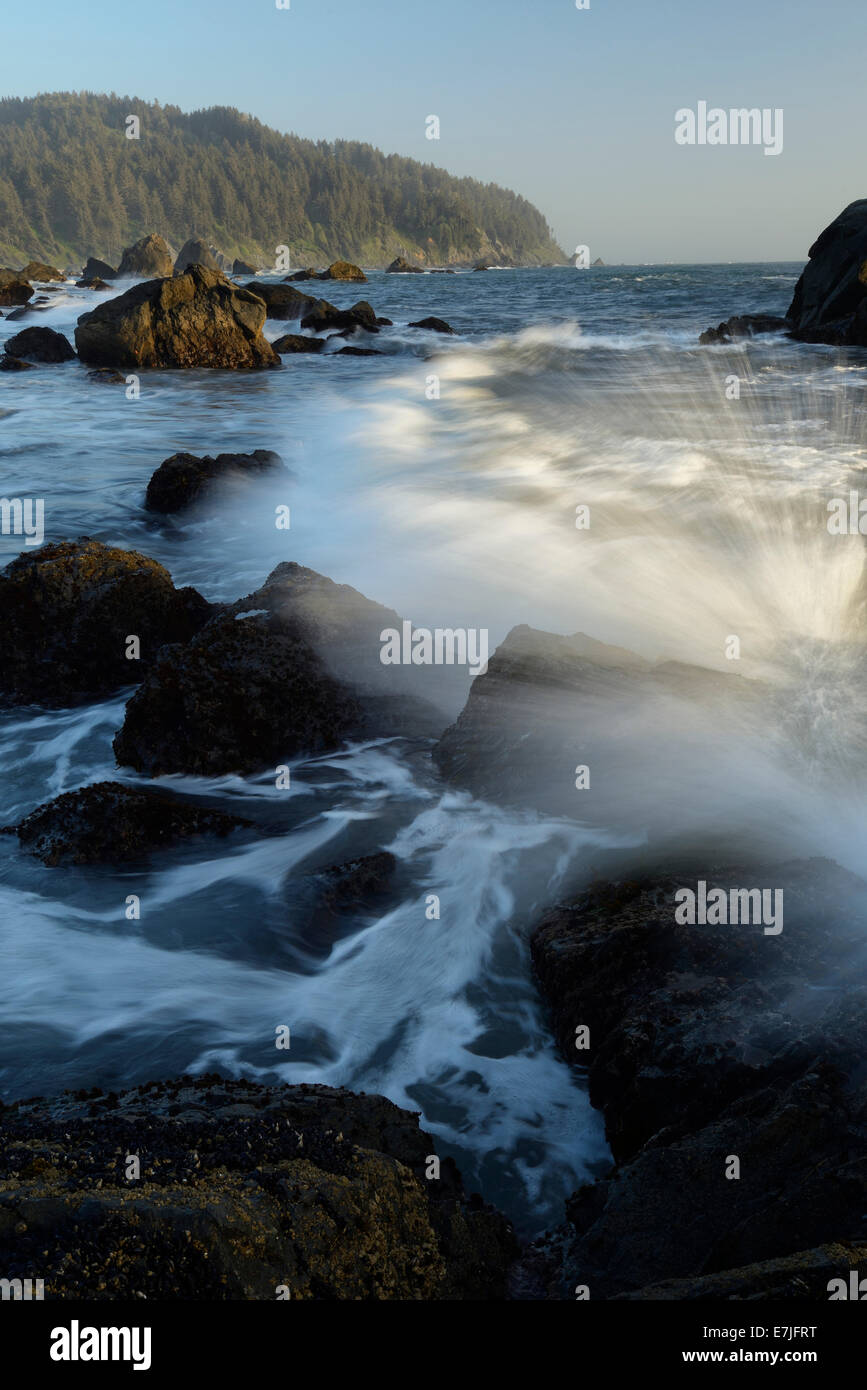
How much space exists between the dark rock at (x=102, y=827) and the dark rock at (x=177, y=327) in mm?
22652

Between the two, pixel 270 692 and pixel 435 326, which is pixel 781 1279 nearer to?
pixel 270 692

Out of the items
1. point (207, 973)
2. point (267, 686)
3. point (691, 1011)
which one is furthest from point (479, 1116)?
point (267, 686)

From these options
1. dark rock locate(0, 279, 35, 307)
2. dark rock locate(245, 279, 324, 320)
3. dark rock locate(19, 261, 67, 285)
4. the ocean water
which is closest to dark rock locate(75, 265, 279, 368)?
the ocean water

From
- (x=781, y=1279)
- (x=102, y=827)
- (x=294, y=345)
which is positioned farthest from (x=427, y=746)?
(x=294, y=345)

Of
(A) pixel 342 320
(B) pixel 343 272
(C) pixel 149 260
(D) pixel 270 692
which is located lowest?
(D) pixel 270 692

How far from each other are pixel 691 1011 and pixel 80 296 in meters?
60.3

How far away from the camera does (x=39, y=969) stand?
421 centimetres

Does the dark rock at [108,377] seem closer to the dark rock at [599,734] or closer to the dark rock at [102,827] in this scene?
the dark rock at [599,734]

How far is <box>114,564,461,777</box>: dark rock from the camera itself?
5.73m

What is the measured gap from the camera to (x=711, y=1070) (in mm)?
2918

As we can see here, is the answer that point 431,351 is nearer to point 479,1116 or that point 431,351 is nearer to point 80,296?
point 479,1116

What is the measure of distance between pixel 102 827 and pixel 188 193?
171m

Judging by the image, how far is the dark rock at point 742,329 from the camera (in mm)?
30281

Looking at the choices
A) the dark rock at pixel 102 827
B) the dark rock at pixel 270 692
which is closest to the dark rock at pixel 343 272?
the dark rock at pixel 270 692
